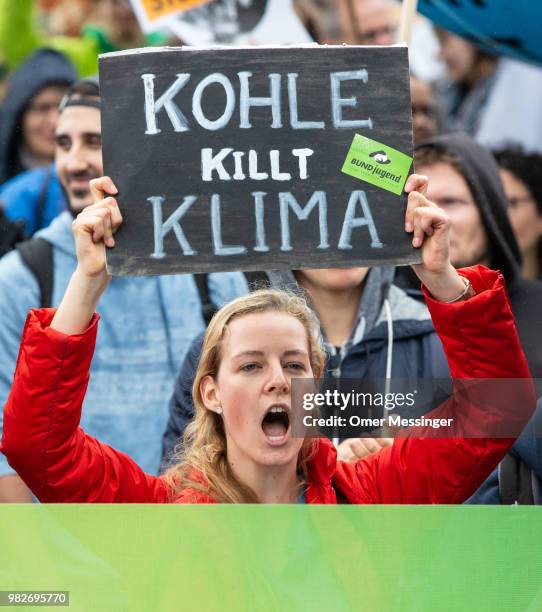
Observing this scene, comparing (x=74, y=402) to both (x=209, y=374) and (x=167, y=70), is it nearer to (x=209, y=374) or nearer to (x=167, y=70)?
(x=209, y=374)

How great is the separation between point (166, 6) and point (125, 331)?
1262 mm

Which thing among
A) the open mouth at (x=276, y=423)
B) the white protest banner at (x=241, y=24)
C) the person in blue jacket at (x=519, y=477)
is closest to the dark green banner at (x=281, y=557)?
the open mouth at (x=276, y=423)

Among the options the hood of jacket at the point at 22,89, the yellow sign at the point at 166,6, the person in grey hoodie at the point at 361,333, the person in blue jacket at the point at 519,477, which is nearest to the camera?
the person in blue jacket at the point at 519,477

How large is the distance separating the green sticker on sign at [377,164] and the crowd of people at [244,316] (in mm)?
43

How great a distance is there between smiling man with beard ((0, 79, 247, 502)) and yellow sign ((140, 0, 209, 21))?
85 centimetres

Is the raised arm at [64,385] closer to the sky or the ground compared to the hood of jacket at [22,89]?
closer to the ground

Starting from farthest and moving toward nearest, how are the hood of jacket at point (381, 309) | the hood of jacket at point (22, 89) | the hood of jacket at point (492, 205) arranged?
the hood of jacket at point (22, 89) < the hood of jacket at point (492, 205) < the hood of jacket at point (381, 309)

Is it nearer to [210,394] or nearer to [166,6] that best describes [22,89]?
[166,6]

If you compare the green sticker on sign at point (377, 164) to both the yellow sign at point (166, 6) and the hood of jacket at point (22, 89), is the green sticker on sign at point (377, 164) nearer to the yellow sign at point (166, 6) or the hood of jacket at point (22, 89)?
the yellow sign at point (166, 6)

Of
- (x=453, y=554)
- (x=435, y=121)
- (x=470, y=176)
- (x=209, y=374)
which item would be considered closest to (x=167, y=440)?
(x=209, y=374)

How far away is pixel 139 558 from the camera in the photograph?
263 cm

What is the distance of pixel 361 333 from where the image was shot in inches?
137

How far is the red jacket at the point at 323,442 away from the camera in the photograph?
8.21 ft

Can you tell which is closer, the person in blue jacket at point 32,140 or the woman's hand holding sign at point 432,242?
the woman's hand holding sign at point 432,242
